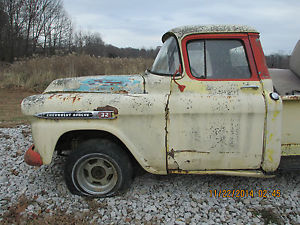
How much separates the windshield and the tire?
111 cm

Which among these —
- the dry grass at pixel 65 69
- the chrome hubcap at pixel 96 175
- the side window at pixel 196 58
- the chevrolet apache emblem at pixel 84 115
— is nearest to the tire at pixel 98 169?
the chrome hubcap at pixel 96 175

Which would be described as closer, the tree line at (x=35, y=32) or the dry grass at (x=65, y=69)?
the dry grass at (x=65, y=69)

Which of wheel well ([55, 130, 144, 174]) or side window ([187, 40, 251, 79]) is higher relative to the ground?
side window ([187, 40, 251, 79])

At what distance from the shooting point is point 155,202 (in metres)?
2.88

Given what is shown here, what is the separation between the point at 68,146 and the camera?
131 inches

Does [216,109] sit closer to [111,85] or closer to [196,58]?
[196,58]

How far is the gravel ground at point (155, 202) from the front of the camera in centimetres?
259

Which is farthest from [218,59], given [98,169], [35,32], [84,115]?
[35,32]

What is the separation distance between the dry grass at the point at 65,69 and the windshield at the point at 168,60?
934 centimetres

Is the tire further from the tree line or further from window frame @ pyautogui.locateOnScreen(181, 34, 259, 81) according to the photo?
the tree line
